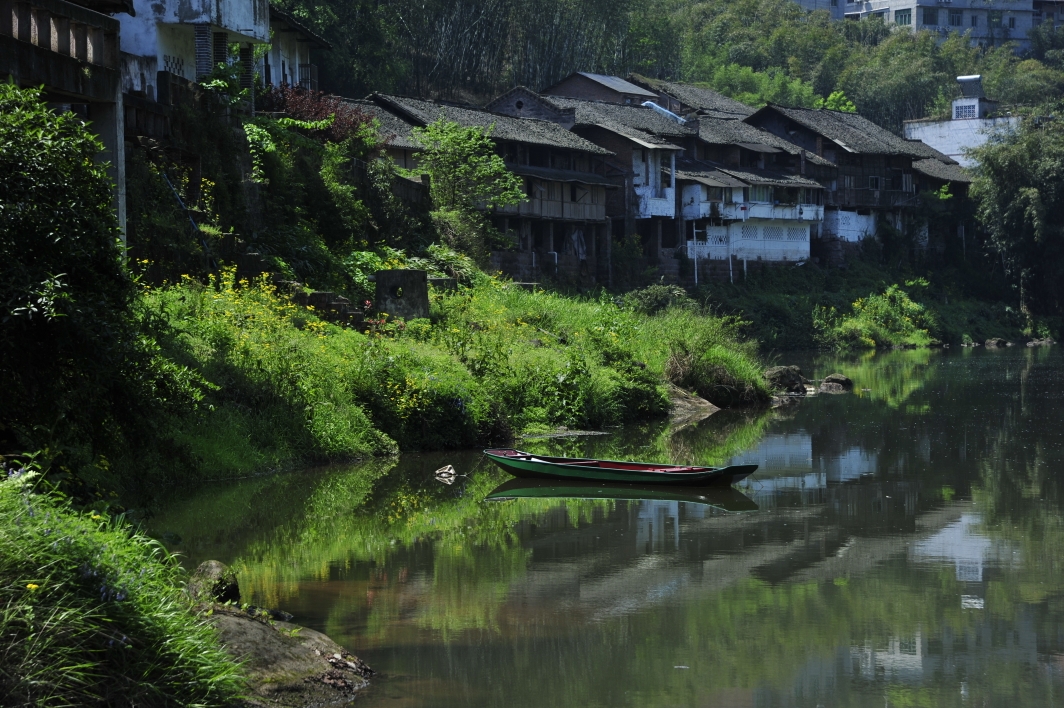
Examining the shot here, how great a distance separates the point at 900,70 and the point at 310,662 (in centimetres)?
10104

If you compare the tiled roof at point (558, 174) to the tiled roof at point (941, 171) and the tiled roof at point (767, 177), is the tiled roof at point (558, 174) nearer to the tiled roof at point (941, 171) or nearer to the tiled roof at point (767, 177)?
the tiled roof at point (767, 177)

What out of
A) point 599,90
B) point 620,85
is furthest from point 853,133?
point 599,90

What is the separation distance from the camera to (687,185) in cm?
6369

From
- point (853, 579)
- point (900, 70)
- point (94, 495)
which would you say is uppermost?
point (900, 70)

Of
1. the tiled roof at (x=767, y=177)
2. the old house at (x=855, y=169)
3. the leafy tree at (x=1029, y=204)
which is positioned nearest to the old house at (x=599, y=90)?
the old house at (x=855, y=169)

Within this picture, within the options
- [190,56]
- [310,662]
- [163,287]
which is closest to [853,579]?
[310,662]

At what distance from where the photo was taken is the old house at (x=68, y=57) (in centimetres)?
1759

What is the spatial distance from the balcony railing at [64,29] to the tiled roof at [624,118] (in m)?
42.9

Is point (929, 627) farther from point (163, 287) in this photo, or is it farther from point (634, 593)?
point (163, 287)

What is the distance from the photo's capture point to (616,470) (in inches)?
850

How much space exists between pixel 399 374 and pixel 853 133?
177 feet

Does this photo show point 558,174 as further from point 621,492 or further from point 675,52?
point 675,52

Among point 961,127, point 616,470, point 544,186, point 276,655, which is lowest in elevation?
point 616,470

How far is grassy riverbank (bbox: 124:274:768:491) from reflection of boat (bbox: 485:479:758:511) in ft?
11.2
